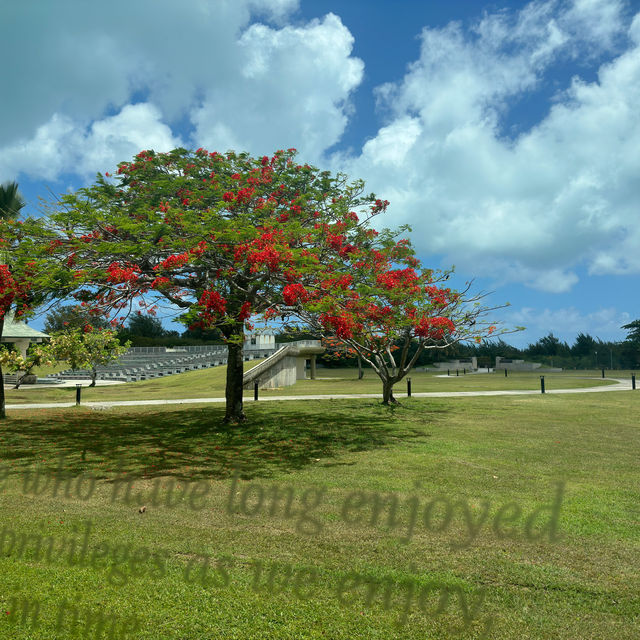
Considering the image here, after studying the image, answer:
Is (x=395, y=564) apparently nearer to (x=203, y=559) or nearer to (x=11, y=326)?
(x=203, y=559)

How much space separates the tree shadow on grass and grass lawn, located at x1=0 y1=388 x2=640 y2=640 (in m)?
0.11

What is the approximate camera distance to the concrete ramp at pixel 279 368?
100ft

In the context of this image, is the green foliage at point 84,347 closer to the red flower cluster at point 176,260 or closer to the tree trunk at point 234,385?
the tree trunk at point 234,385

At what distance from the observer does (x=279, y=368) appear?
112 feet

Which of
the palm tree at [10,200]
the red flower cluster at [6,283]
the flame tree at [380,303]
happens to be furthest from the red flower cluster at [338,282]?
the palm tree at [10,200]

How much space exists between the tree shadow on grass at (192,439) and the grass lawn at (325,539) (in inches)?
4.4

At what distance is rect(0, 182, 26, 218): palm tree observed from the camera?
62.0 ft

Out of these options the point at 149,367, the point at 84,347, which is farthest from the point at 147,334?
the point at 84,347

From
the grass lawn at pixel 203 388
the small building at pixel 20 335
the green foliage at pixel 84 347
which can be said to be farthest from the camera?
the small building at pixel 20 335

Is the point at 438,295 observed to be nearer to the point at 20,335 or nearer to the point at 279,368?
the point at 279,368

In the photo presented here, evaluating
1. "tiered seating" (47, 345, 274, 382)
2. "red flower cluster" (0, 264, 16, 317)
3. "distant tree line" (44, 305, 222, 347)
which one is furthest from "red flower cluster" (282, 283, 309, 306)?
"distant tree line" (44, 305, 222, 347)

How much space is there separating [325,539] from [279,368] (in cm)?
2844

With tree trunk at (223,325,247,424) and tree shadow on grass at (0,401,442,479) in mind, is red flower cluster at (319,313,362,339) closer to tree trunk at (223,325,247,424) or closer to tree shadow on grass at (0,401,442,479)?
tree shadow on grass at (0,401,442,479)

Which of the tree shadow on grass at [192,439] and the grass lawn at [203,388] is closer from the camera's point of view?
the tree shadow on grass at [192,439]
